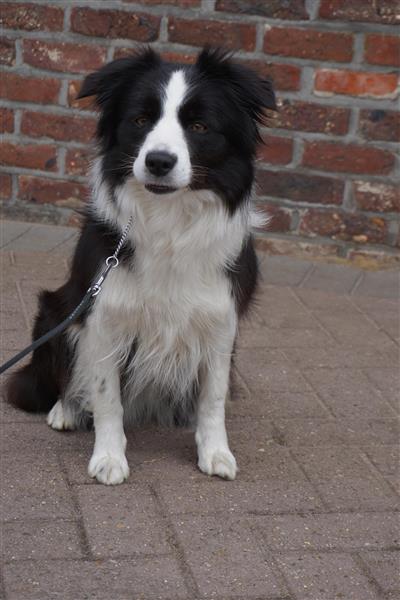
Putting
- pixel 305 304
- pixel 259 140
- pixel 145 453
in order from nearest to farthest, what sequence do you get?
pixel 259 140, pixel 145 453, pixel 305 304

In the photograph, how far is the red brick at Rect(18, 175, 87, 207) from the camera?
5458 millimetres

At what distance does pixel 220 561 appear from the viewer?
2.64m

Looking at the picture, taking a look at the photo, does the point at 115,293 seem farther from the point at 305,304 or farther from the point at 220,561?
the point at 305,304

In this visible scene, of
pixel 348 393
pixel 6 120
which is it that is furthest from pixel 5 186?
pixel 348 393

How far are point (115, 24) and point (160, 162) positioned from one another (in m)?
2.69

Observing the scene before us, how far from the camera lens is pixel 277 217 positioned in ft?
17.5

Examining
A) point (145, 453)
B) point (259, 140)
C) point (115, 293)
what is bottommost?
point (145, 453)

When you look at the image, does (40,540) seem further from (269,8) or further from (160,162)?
(269,8)

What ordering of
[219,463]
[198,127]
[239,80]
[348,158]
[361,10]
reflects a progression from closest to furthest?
[198,127] < [239,80] < [219,463] < [361,10] < [348,158]

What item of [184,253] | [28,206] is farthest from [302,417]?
[28,206]

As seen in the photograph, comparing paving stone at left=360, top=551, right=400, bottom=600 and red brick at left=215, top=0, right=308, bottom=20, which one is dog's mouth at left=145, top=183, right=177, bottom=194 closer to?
paving stone at left=360, top=551, right=400, bottom=600

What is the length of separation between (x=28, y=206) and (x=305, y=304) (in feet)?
5.66

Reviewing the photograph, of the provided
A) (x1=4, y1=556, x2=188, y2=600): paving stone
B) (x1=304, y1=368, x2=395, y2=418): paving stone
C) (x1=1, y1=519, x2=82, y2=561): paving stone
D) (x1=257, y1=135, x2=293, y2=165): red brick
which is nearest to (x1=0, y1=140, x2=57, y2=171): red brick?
(x1=257, y1=135, x2=293, y2=165): red brick

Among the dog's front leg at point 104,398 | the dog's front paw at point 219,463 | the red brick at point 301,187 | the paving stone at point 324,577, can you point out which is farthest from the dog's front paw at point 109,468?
the red brick at point 301,187
